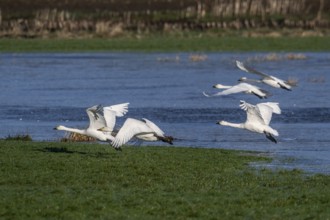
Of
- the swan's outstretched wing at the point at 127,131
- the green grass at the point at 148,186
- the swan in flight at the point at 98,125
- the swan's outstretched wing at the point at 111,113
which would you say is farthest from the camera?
the swan's outstretched wing at the point at 111,113

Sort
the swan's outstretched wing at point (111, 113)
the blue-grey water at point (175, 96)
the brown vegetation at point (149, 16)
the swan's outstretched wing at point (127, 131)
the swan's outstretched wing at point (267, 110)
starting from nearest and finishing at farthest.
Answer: the swan's outstretched wing at point (127, 131) → the swan's outstretched wing at point (111, 113) → the swan's outstretched wing at point (267, 110) → the blue-grey water at point (175, 96) → the brown vegetation at point (149, 16)

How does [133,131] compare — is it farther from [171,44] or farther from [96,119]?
[171,44]

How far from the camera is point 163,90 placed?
3622 centimetres

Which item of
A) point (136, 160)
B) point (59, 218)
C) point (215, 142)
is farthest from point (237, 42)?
point (59, 218)

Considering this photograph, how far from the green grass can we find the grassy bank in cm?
3722

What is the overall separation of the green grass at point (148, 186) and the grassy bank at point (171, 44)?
122 ft

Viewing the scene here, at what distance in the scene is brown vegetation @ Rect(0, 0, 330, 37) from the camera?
218 ft

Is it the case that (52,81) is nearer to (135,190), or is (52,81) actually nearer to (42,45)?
(42,45)

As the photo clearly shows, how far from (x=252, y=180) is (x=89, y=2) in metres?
64.2

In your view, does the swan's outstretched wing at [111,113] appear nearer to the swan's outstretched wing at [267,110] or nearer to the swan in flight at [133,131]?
the swan in flight at [133,131]

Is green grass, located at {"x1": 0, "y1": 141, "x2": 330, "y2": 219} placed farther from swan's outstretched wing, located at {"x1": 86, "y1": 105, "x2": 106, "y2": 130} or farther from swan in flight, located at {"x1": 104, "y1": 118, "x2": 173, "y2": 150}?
swan's outstretched wing, located at {"x1": 86, "y1": 105, "x2": 106, "y2": 130}

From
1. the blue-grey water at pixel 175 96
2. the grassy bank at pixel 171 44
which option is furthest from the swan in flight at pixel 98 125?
the grassy bank at pixel 171 44

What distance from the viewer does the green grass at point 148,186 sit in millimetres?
13586

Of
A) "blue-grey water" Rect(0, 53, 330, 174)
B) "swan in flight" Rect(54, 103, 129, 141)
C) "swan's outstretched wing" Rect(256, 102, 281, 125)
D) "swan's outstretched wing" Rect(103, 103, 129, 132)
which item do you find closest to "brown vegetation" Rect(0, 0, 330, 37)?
"blue-grey water" Rect(0, 53, 330, 174)
